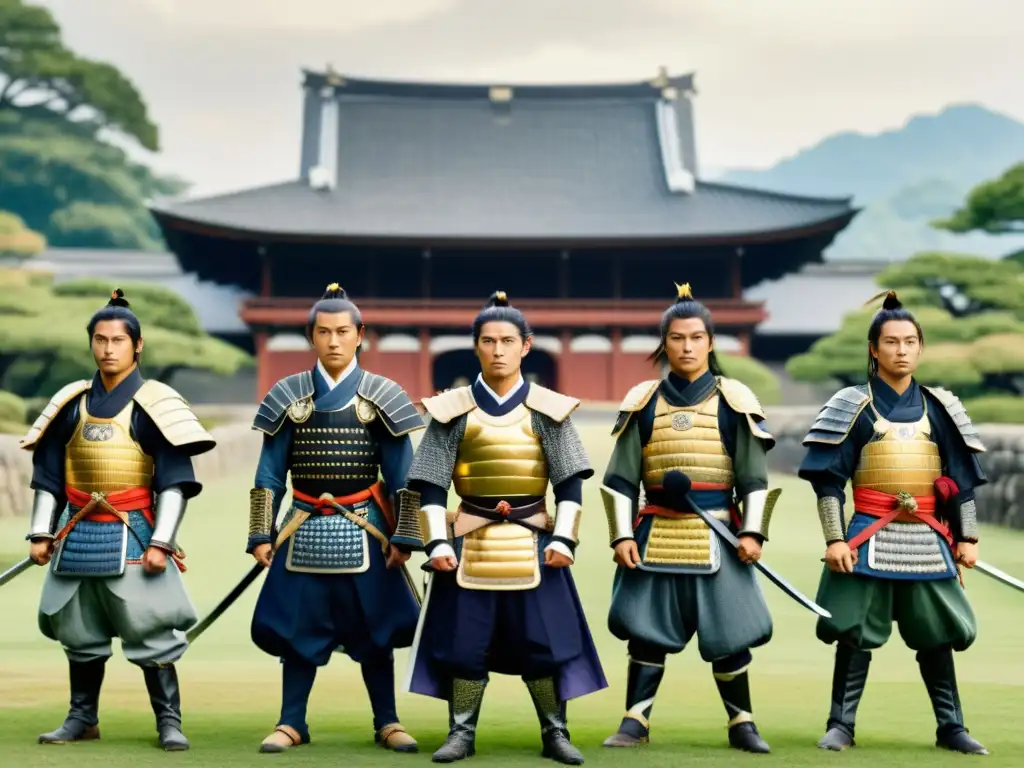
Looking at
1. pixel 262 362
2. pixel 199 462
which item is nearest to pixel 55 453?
pixel 199 462

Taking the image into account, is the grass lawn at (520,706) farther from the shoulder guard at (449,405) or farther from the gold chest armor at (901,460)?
the shoulder guard at (449,405)

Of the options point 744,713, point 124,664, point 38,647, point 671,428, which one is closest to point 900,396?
point 671,428

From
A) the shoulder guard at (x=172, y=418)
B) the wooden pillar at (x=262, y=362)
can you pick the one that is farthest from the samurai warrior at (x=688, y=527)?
the wooden pillar at (x=262, y=362)

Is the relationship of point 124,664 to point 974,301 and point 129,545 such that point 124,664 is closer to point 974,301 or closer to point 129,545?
point 129,545

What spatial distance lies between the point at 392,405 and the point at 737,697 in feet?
4.64

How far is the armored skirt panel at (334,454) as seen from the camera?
4.17 meters

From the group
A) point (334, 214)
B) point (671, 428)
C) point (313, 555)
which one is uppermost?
point (334, 214)

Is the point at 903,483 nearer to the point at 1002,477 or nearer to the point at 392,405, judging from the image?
the point at 392,405

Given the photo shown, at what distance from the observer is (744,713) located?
4070 mm

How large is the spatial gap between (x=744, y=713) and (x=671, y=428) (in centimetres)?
91

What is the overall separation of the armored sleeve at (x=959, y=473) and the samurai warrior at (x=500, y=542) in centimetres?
115

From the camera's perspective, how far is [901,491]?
4184 mm

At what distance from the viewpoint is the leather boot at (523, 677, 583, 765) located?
383 centimetres

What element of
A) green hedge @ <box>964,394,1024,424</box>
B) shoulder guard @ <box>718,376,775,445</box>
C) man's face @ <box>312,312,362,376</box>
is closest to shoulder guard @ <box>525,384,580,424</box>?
shoulder guard @ <box>718,376,775,445</box>
